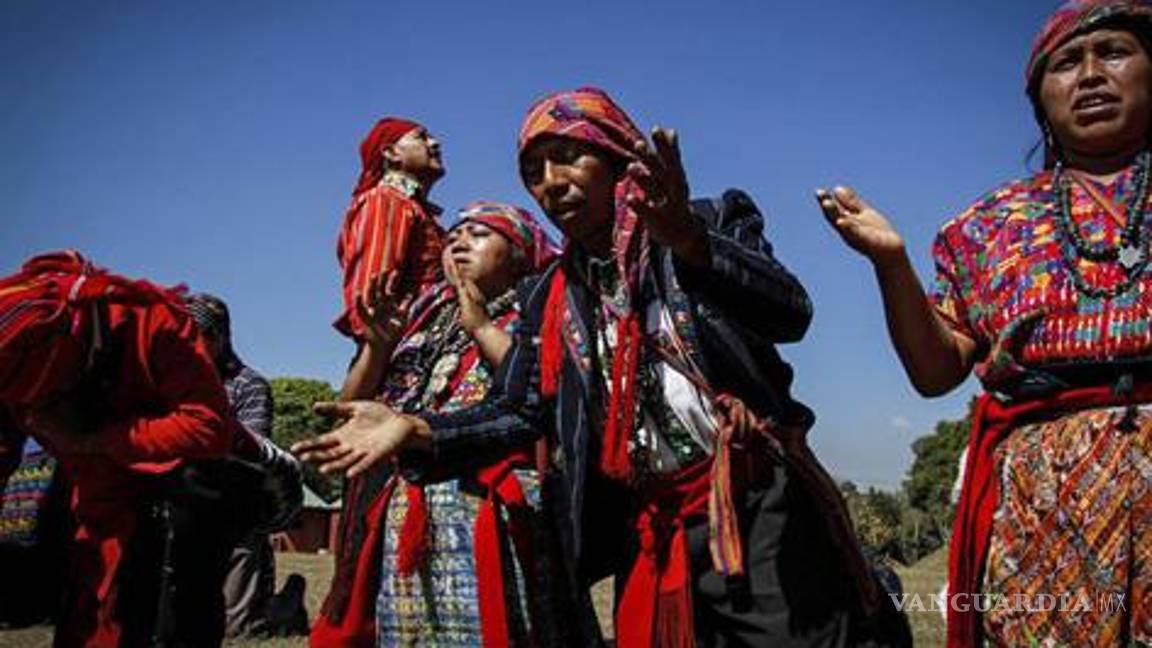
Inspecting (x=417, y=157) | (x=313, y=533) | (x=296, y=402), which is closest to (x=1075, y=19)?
(x=417, y=157)

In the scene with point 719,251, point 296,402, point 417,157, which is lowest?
point 719,251

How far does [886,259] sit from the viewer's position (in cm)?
210

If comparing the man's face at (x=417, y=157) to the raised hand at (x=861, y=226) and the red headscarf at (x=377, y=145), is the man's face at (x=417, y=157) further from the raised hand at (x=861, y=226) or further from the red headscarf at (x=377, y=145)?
the raised hand at (x=861, y=226)

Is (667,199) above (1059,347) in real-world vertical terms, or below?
above

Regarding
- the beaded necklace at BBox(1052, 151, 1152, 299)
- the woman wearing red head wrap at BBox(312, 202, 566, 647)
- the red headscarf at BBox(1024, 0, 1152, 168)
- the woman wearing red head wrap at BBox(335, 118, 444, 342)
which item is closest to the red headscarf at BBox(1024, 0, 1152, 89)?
the red headscarf at BBox(1024, 0, 1152, 168)

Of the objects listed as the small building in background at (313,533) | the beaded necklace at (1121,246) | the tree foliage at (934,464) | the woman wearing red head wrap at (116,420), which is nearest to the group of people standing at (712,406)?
the beaded necklace at (1121,246)

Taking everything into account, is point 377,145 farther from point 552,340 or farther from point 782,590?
point 782,590

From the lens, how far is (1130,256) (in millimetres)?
2049

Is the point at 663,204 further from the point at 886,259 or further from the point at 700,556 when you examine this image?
the point at 700,556

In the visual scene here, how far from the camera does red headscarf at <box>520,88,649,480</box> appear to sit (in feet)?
8.79

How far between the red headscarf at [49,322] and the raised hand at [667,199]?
2.12 metres

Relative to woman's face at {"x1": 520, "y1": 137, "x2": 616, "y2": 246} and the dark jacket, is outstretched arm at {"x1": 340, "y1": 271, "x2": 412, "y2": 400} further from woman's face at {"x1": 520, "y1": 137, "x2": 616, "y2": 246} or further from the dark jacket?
woman's face at {"x1": 520, "y1": 137, "x2": 616, "y2": 246}

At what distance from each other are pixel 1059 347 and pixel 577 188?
1467 mm

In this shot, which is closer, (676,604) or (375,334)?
(676,604)
